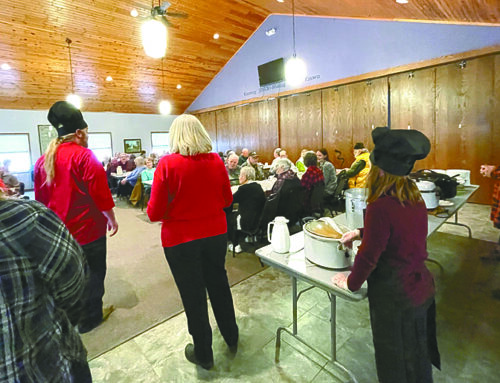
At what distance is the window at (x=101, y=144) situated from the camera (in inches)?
416

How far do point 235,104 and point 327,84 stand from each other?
3.72m

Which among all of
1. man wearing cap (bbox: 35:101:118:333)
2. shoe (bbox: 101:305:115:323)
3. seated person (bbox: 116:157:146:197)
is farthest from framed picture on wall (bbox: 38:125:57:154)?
man wearing cap (bbox: 35:101:118:333)

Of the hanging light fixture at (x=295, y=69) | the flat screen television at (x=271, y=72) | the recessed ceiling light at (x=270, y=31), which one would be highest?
the recessed ceiling light at (x=270, y=31)

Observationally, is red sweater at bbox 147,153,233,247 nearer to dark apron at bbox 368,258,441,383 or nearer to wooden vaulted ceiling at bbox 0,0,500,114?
dark apron at bbox 368,258,441,383

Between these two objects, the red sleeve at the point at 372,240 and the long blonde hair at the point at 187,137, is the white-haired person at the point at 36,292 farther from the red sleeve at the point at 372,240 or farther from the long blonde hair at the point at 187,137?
the red sleeve at the point at 372,240

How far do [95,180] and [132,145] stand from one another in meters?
10.6

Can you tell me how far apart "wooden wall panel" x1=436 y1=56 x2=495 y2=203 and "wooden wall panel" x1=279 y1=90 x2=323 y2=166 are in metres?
2.82

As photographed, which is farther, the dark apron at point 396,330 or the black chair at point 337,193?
the black chair at point 337,193

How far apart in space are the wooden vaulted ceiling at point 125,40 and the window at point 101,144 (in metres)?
0.98

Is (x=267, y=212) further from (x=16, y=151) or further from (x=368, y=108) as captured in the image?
(x=16, y=151)

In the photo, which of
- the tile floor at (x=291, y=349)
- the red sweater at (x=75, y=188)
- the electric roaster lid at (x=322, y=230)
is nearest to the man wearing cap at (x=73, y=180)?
the red sweater at (x=75, y=188)

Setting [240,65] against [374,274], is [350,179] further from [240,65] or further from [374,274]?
[240,65]

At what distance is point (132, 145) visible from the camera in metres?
11.5

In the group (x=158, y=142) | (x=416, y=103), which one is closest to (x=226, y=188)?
(x=416, y=103)
